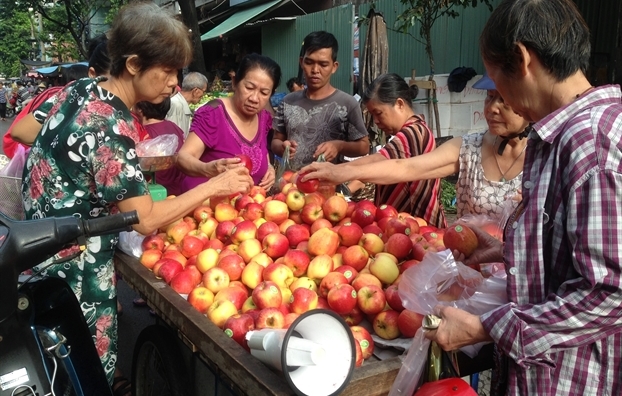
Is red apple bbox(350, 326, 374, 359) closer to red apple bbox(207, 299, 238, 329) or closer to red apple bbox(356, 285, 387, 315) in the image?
red apple bbox(356, 285, 387, 315)

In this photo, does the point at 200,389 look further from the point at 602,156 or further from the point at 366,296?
the point at 602,156

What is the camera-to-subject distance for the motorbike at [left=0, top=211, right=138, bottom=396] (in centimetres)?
144

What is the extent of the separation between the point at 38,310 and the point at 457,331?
4.87 ft

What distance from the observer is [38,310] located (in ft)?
6.12

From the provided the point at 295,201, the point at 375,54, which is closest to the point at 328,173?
the point at 295,201

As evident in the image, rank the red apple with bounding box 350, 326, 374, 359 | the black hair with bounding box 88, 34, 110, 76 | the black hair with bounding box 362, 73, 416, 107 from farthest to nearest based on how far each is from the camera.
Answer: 1. the black hair with bounding box 88, 34, 110, 76
2. the black hair with bounding box 362, 73, 416, 107
3. the red apple with bounding box 350, 326, 374, 359

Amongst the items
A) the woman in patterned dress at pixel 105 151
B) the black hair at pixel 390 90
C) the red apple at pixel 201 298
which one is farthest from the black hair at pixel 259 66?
the red apple at pixel 201 298

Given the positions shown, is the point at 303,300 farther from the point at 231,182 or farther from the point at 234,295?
the point at 231,182

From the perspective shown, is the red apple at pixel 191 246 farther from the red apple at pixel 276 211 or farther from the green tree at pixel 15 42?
the green tree at pixel 15 42

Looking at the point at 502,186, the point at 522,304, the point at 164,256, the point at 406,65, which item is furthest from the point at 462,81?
the point at 522,304

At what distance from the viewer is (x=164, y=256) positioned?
262 cm

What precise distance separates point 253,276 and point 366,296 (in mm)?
585

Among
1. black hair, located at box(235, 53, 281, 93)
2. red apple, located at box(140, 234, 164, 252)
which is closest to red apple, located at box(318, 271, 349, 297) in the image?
red apple, located at box(140, 234, 164, 252)

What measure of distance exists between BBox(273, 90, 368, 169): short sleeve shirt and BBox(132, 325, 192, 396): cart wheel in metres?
2.00
